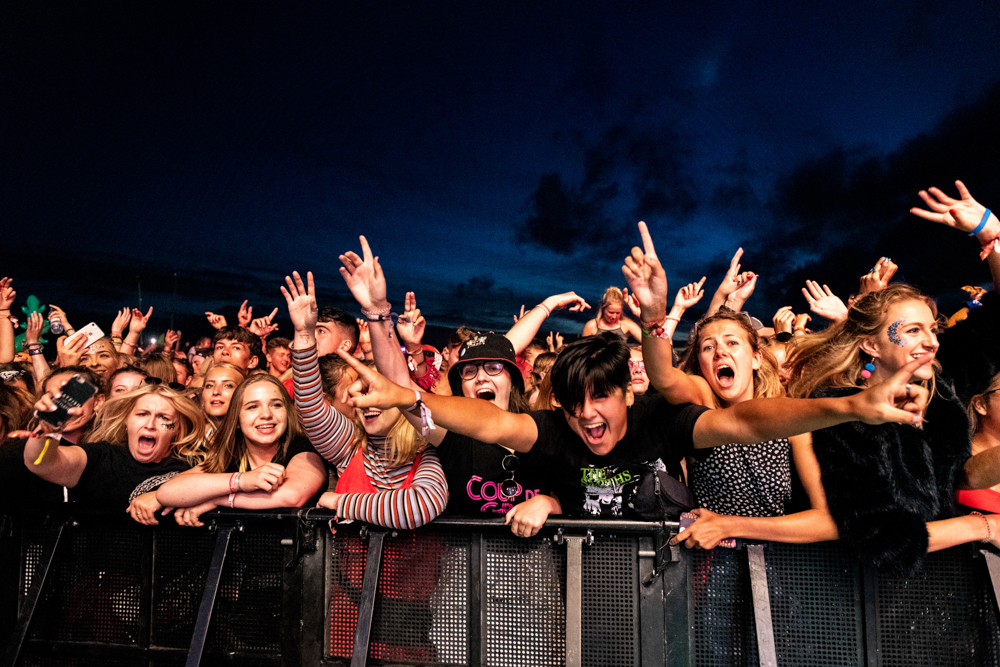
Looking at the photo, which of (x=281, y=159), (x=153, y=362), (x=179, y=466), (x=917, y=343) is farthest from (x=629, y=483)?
(x=281, y=159)

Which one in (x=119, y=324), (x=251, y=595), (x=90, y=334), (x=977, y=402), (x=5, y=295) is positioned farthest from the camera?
(x=119, y=324)

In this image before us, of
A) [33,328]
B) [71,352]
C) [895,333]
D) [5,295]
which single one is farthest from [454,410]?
[5,295]

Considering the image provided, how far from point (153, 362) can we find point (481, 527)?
4.64 m

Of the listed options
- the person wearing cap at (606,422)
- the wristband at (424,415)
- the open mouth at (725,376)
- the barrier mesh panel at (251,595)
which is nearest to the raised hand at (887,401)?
the person wearing cap at (606,422)

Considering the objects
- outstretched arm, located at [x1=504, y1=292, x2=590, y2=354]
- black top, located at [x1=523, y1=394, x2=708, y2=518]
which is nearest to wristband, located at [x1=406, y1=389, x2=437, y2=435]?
black top, located at [x1=523, y1=394, x2=708, y2=518]

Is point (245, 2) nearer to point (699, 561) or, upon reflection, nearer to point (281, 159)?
point (281, 159)

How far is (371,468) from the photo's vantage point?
2920 millimetres

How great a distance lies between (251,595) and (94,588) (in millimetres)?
752

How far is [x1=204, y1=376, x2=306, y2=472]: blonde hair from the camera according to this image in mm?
→ 3133

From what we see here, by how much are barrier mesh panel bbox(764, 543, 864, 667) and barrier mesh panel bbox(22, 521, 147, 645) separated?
2.51 m

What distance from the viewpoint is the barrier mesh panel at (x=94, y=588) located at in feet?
8.48

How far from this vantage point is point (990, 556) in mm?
2107

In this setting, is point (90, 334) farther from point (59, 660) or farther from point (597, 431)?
point (597, 431)

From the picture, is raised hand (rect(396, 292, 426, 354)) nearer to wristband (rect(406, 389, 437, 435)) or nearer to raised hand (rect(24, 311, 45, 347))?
wristband (rect(406, 389, 437, 435))
